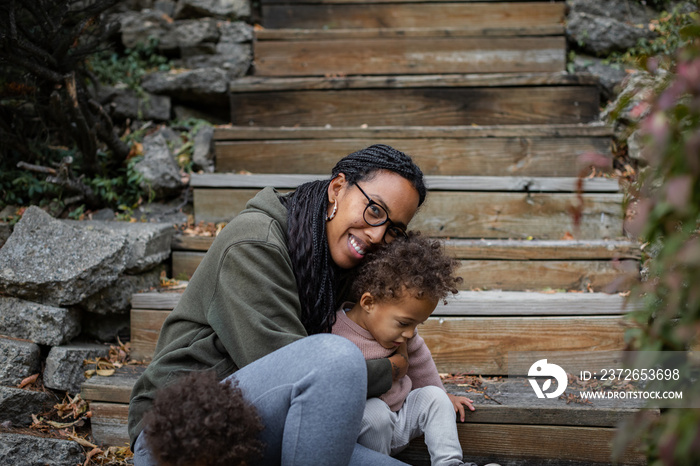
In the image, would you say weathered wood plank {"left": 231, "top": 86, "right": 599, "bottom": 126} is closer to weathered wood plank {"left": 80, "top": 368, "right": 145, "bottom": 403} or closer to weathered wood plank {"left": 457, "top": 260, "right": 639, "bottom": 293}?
weathered wood plank {"left": 457, "top": 260, "right": 639, "bottom": 293}

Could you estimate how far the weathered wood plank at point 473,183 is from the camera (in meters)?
3.03

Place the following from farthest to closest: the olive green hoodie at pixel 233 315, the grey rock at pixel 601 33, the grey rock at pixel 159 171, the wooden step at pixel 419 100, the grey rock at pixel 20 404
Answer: the grey rock at pixel 601 33, the wooden step at pixel 419 100, the grey rock at pixel 159 171, the grey rock at pixel 20 404, the olive green hoodie at pixel 233 315

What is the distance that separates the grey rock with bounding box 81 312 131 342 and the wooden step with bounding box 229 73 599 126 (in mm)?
1550

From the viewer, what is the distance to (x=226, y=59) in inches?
153

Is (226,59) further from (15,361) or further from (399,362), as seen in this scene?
(399,362)

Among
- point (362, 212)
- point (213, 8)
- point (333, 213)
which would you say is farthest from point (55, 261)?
point (213, 8)

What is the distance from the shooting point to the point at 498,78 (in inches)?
138

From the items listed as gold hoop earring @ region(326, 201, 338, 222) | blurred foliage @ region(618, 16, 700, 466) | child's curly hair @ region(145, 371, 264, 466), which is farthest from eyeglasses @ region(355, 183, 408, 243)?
blurred foliage @ region(618, 16, 700, 466)

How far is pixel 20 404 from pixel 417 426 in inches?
62.8

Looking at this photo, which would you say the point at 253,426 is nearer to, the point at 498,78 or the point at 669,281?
the point at 669,281

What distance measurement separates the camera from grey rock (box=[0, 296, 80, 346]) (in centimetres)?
232

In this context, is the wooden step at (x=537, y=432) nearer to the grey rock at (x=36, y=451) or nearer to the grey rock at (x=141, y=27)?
the grey rock at (x=36, y=451)

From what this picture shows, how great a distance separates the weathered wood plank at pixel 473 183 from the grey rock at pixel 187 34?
1.32 meters

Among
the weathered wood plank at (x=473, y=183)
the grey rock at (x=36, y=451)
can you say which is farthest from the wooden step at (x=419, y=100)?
the grey rock at (x=36, y=451)
